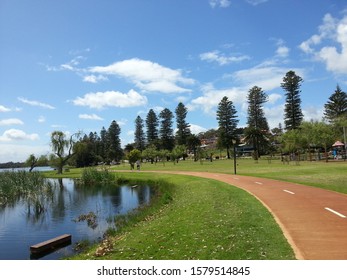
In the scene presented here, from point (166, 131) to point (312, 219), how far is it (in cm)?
8605

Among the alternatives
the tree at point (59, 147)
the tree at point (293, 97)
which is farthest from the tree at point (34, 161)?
the tree at point (293, 97)

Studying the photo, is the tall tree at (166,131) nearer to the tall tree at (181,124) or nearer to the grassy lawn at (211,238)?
the tall tree at (181,124)

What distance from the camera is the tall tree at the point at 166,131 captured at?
3750 inches

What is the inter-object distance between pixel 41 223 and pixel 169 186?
11.7 meters

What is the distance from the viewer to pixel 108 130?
4427 inches

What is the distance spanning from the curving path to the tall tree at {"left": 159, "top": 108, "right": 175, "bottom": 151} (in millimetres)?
78815

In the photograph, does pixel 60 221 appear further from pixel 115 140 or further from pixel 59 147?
pixel 115 140

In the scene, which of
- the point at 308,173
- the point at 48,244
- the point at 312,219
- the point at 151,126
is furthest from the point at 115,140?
the point at 312,219

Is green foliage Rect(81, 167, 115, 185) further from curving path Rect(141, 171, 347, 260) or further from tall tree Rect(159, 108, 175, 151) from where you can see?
tall tree Rect(159, 108, 175, 151)

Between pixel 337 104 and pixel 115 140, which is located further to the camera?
pixel 115 140

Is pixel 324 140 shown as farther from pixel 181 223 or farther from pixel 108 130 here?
pixel 108 130

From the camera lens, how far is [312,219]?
9.94m

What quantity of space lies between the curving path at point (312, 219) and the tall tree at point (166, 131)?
78.8 metres

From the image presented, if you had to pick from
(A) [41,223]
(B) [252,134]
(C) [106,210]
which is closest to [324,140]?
(B) [252,134]
